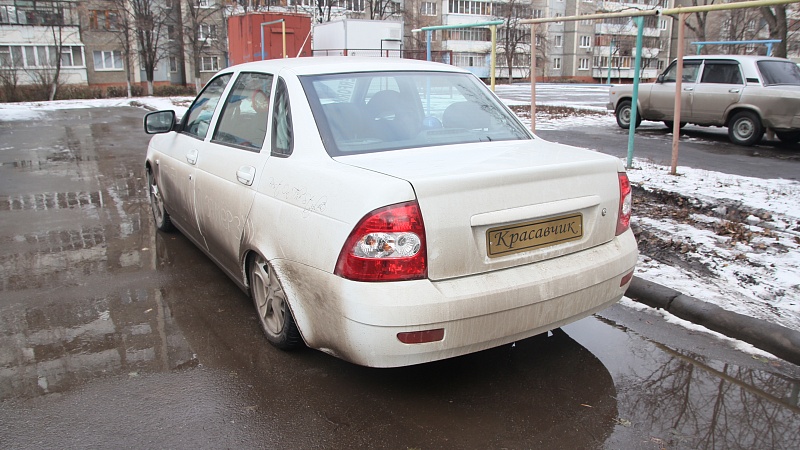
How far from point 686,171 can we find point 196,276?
6989mm

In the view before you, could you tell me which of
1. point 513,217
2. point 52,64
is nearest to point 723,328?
point 513,217

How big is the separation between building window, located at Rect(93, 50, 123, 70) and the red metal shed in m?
33.8

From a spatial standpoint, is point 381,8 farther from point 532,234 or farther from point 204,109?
point 532,234

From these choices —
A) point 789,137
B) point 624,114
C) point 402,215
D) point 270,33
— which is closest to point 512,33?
point 270,33

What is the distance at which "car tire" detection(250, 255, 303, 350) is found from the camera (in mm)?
3380

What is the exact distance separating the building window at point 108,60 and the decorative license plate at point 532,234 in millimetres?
54835

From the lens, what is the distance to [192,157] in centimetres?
454

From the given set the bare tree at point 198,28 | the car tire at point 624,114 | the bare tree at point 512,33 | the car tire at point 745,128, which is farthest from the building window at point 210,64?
the car tire at point 745,128

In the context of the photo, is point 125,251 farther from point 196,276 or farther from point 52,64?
point 52,64

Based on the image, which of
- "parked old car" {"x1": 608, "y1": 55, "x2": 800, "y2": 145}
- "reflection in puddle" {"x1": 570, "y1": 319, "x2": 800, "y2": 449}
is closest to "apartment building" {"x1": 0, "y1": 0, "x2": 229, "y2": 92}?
"parked old car" {"x1": 608, "y1": 55, "x2": 800, "y2": 145}

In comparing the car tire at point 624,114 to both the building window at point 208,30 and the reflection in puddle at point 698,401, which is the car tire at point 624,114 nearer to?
the reflection in puddle at point 698,401

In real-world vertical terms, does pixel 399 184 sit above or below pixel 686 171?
above

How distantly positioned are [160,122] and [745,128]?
11.9 meters

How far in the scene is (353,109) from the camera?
3486mm
